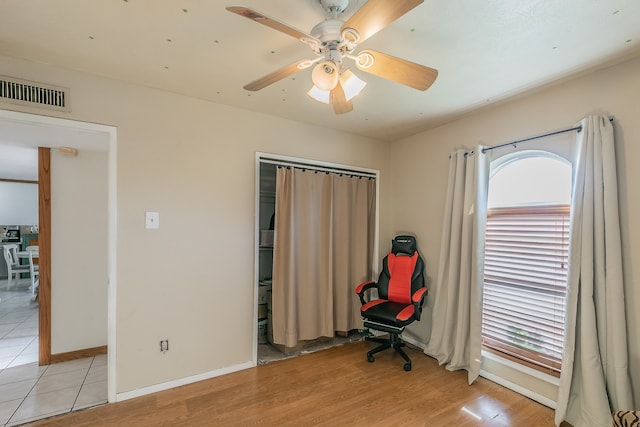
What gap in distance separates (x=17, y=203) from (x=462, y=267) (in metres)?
9.07

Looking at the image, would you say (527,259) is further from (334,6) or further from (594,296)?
(334,6)

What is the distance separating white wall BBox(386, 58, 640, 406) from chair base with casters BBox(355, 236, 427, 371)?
20 cm

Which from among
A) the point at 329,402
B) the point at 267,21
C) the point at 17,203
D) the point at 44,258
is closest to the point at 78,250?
the point at 44,258

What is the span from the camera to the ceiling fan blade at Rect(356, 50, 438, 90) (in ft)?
4.54

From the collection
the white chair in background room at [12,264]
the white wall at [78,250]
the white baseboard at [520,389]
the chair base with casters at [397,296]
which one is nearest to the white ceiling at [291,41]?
the white wall at [78,250]

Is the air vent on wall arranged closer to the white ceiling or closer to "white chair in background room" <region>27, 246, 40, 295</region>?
the white ceiling

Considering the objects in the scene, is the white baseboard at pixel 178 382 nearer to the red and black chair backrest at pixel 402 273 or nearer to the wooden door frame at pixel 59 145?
the wooden door frame at pixel 59 145

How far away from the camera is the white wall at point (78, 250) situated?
286cm

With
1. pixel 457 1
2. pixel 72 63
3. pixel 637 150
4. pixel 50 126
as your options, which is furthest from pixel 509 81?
pixel 50 126

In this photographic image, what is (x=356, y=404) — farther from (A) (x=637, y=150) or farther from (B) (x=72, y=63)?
(B) (x=72, y=63)

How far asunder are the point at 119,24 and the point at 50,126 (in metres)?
1.04

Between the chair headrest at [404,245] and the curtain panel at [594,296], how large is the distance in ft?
4.61

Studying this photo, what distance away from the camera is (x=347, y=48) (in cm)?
139

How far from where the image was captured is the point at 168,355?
7.86 feet
